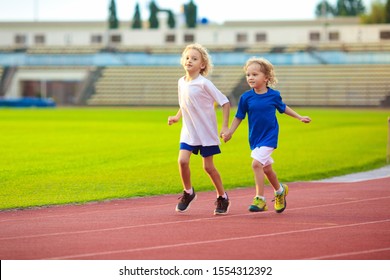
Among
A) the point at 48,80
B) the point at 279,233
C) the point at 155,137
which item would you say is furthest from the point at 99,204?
the point at 48,80

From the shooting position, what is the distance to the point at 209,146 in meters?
12.4

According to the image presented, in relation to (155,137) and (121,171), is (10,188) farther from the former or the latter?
(155,137)

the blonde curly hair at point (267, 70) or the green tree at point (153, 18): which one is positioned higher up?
the blonde curly hair at point (267, 70)

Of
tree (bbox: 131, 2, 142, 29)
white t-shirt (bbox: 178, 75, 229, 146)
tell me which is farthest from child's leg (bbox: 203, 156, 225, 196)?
tree (bbox: 131, 2, 142, 29)

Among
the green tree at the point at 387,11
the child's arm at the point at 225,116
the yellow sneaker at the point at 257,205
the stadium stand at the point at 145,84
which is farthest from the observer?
the green tree at the point at 387,11

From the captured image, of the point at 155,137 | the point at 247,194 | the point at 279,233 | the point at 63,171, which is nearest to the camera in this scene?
the point at 279,233

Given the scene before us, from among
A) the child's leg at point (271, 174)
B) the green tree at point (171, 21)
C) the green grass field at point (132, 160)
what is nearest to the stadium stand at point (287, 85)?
the green tree at point (171, 21)

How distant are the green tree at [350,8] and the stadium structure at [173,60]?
39555 mm

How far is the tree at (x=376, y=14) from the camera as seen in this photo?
10869 cm

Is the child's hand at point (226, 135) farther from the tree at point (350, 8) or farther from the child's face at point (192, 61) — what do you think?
the tree at point (350, 8)

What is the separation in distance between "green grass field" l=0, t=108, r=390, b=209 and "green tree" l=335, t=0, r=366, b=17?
350ft

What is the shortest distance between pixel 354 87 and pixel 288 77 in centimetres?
636

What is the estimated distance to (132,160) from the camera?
2316cm

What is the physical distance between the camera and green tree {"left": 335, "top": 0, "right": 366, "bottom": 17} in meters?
143
